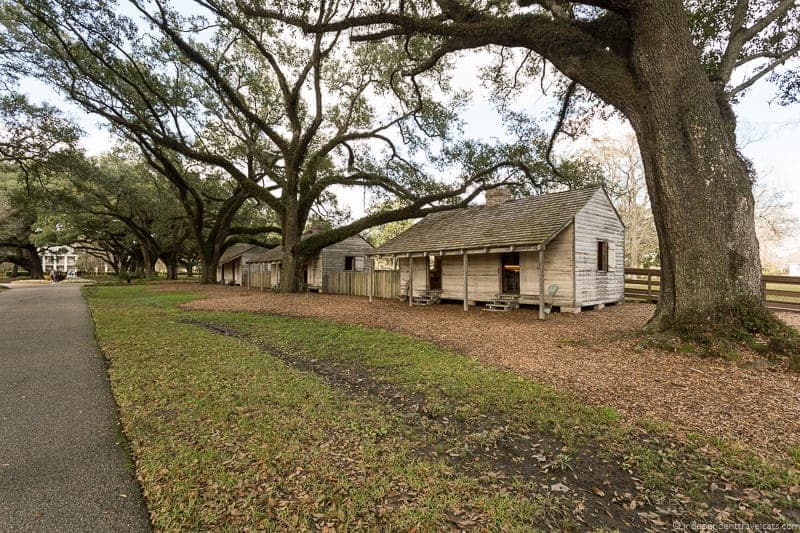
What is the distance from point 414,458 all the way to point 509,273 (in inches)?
472

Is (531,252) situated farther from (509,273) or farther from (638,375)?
(638,375)

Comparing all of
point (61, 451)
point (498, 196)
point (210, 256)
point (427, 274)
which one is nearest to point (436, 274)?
point (427, 274)

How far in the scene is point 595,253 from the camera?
13359mm

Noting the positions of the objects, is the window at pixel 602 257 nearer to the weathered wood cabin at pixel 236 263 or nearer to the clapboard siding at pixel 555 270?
the clapboard siding at pixel 555 270

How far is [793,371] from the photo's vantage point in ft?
17.2

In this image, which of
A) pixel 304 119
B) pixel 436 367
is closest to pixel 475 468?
pixel 436 367

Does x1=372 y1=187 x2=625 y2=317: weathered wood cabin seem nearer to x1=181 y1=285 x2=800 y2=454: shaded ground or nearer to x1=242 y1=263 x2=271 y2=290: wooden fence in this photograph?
x1=181 y1=285 x2=800 y2=454: shaded ground

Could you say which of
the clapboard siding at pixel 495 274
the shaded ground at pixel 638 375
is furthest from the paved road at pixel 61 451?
the clapboard siding at pixel 495 274

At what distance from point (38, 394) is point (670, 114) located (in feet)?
36.0

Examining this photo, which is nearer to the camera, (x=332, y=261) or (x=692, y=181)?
(x=692, y=181)

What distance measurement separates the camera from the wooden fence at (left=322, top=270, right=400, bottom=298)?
19.2 m

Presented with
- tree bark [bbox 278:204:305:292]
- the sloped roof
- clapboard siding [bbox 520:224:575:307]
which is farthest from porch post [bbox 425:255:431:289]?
the sloped roof

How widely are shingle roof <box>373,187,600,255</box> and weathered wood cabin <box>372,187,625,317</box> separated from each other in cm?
4

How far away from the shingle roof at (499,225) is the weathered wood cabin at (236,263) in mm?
21315
